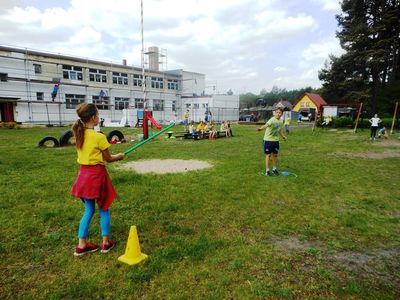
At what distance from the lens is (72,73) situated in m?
34.9

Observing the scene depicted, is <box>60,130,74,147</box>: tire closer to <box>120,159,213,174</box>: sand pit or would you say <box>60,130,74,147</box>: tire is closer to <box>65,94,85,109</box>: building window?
<box>120,159,213,174</box>: sand pit

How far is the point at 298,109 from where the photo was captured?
64.0 metres

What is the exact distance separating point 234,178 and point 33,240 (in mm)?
4779

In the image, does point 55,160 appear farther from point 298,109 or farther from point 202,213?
point 298,109

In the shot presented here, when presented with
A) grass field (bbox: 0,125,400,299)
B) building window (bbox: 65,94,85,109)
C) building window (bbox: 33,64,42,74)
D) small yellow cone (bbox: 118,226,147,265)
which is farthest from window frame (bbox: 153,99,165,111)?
small yellow cone (bbox: 118,226,147,265)

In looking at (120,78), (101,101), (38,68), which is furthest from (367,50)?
(38,68)

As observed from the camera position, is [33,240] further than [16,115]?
No

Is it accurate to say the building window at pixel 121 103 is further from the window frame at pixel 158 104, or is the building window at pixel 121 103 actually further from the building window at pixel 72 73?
the building window at pixel 72 73

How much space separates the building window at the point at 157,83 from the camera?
44203 millimetres

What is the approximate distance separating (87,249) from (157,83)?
43.0m

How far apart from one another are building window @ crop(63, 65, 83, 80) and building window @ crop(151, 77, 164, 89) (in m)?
11.3

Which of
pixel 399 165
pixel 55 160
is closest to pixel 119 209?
pixel 55 160

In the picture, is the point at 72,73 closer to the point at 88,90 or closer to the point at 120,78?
the point at 88,90

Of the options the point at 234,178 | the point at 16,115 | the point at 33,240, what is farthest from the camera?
the point at 16,115
